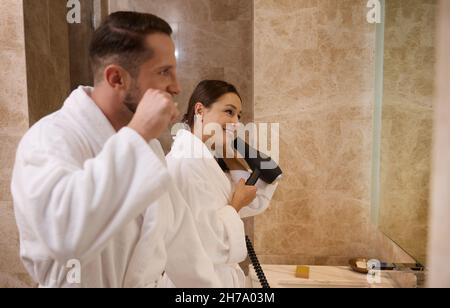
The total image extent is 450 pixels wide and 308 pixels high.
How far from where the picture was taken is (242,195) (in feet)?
2.26

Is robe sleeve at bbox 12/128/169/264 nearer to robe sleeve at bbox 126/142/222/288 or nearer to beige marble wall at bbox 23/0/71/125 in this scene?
robe sleeve at bbox 126/142/222/288

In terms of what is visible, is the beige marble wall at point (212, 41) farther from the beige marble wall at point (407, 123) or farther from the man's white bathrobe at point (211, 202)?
the beige marble wall at point (407, 123)

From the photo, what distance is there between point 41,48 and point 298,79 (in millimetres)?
640

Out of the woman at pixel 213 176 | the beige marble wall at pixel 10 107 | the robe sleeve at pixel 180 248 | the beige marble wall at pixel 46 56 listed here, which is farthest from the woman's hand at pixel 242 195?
the beige marble wall at pixel 10 107

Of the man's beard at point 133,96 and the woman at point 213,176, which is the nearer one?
the man's beard at point 133,96

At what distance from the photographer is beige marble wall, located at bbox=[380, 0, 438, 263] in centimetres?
71

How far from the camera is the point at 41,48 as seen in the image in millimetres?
760

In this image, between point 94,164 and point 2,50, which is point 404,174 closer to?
point 94,164

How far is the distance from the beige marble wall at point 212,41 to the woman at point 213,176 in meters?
0.02

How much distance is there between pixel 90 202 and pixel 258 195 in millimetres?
411

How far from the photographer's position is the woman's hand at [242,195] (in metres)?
0.69

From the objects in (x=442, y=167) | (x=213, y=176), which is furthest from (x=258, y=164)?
(x=442, y=167)

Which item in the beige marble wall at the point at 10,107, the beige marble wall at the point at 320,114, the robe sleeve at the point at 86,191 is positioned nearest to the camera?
the robe sleeve at the point at 86,191
